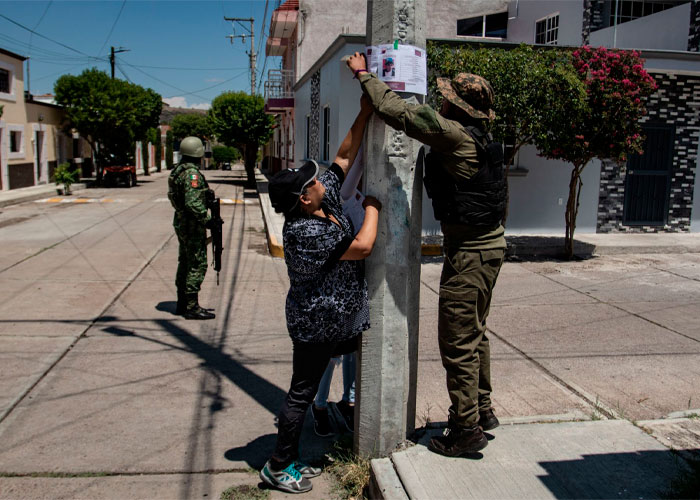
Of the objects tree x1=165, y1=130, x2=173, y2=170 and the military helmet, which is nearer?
the military helmet

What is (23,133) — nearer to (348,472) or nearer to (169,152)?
(348,472)

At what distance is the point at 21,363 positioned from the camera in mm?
5105

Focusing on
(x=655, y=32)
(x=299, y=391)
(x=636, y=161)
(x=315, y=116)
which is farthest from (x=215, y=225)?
(x=655, y=32)

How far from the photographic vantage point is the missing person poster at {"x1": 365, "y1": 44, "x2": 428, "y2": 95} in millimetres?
3100

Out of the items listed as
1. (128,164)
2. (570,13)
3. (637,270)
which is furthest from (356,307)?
(128,164)

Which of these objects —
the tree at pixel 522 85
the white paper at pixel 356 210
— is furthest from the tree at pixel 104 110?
the white paper at pixel 356 210

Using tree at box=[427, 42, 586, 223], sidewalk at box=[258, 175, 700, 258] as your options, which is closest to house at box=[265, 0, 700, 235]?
sidewalk at box=[258, 175, 700, 258]

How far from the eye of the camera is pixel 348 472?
3.34 meters

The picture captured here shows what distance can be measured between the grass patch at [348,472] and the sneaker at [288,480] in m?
0.18

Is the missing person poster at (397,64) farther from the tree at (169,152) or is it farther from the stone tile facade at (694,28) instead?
the tree at (169,152)

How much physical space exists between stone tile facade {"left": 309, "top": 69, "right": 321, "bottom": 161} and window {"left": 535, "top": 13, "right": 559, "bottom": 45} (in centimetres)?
657

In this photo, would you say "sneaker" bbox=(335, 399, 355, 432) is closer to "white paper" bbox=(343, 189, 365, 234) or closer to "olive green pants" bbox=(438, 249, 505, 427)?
"olive green pants" bbox=(438, 249, 505, 427)

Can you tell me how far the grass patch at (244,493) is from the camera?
323 centimetres

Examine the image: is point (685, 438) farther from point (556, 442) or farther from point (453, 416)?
point (453, 416)
